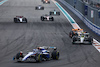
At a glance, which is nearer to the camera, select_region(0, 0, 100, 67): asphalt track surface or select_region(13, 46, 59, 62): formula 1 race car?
select_region(13, 46, 59, 62): formula 1 race car

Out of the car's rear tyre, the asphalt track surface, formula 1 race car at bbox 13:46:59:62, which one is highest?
formula 1 race car at bbox 13:46:59:62

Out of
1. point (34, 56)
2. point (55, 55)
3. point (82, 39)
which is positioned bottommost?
point (82, 39)

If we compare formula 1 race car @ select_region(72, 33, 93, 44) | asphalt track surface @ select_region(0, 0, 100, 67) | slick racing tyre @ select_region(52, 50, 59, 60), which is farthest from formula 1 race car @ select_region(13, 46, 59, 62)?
formula 1 race car @ select_region(72, 33, 93, 44)

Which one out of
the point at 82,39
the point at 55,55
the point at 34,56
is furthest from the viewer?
the point at 82,39

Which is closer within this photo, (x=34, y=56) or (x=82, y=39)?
(x=34, y=56)

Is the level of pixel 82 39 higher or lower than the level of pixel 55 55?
lower

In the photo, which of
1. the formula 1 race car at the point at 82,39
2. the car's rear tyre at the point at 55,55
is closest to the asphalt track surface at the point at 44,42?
the car's rear tyre at the point at 55,55

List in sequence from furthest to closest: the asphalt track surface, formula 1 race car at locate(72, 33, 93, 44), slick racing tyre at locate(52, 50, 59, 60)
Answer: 1. formula 1 race car at locate(72, 33, 93, 44)
2. slick racing tyre at locate(52, 50, 59, 60)
3. the asphalt track surface

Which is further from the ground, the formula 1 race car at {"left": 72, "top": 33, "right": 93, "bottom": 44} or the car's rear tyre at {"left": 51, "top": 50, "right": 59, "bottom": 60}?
the car's rear tyre at {"left": 51, "top": 50, "right": 59, "bottom": 60}

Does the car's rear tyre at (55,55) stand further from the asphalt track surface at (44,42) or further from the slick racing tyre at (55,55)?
the asphalt track surface at (44,42)

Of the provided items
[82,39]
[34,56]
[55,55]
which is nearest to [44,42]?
[82,39]

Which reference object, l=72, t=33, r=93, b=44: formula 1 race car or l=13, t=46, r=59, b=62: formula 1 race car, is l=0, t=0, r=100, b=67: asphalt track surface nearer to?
l=13, t=46, r=59, b=62: formula 1 race car

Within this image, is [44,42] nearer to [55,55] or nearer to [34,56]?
[55,55]

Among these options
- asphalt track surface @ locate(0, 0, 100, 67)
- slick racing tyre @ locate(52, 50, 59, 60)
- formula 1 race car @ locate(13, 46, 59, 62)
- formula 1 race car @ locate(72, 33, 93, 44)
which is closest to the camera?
formula 1 race car @ locate(13, 46, 59, 62)
